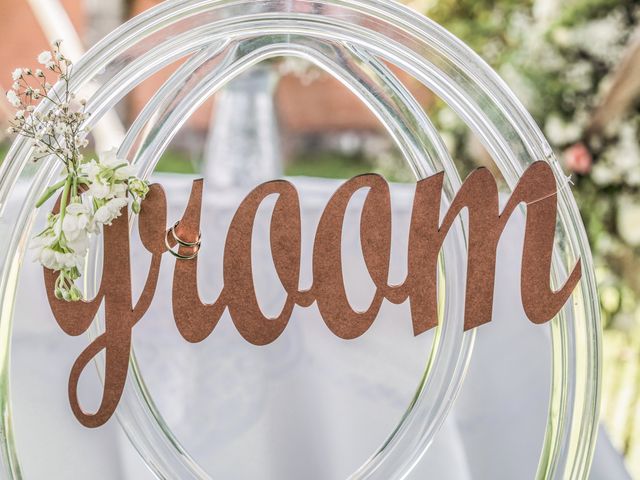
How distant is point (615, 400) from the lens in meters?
2.42

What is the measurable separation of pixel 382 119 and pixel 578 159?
2.20 m

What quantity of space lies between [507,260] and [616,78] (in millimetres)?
1704

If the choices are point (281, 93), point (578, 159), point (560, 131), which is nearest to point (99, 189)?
Result: point (578, 159)

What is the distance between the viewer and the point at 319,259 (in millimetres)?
667

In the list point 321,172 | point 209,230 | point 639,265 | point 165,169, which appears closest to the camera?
point 209,230

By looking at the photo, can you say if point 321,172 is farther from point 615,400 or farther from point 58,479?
point 58,479

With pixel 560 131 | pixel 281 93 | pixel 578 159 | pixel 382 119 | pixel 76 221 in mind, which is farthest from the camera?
pixel 281 93

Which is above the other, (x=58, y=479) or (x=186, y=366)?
(x=186, y=366)

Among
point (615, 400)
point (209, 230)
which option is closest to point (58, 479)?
point (209, 230)

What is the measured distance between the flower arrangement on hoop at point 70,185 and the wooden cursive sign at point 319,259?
32mm

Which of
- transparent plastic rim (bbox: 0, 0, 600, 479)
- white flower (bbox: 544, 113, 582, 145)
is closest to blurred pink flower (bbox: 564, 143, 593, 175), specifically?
white flower (bbox: 544, 113, 582, 145)

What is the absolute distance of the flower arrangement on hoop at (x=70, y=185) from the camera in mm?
618

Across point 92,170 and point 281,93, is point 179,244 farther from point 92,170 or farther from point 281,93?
point 281,93

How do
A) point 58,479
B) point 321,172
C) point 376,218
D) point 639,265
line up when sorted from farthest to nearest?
1. point 321,172
2. point 639,265
3. point 58,479
4. point 376,218
